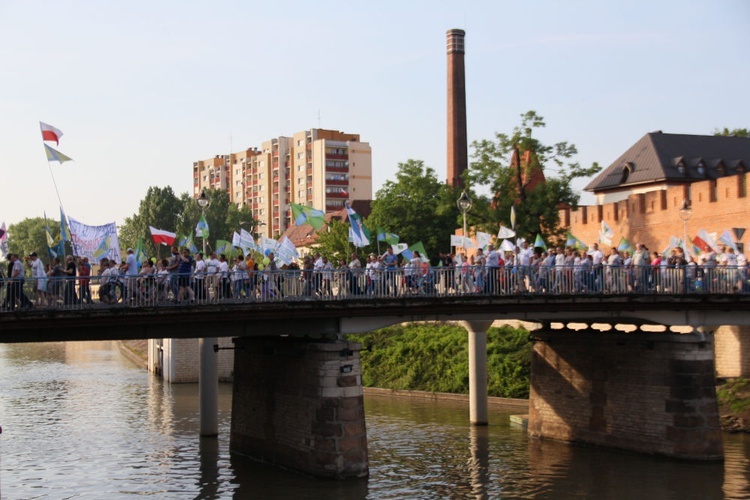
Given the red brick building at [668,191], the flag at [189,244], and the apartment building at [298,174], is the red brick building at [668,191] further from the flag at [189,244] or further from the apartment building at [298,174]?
the apartment building at [298,174]

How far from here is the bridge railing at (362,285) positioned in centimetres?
2630

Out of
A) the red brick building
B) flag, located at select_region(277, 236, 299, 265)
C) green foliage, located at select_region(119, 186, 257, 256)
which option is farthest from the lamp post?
green foliage, located at select_region(119, 186, 257, 256)

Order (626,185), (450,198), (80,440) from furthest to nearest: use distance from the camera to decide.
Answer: (626,185) < (450,198) < (80,440)

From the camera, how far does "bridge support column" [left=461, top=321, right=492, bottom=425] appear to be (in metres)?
42.8

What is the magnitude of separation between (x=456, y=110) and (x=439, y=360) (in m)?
30.4

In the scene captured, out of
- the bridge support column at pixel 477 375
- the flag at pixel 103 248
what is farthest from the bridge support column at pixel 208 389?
the bridge support column at pixel 477 375

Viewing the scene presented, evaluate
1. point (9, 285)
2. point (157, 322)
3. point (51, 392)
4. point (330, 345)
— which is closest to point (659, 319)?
point (330, 345)

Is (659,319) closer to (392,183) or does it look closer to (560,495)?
(560,495)

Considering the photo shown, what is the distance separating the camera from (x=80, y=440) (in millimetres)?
39188

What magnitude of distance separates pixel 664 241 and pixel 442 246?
104 feet

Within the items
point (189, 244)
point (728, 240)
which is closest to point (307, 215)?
point (189, 244)

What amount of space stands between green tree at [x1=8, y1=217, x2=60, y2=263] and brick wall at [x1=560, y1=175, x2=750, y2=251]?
116220 millimetres

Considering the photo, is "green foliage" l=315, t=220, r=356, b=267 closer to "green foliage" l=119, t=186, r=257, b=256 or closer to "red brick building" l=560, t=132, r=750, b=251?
"red brick building" l=560, t=132, r=750, b=251

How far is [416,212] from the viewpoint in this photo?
88625 millimetres
